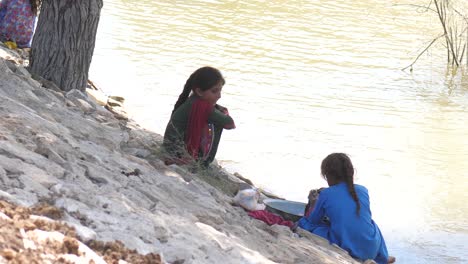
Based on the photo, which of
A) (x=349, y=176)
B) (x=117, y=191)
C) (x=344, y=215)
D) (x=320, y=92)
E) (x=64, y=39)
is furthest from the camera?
(x=320, y=92)

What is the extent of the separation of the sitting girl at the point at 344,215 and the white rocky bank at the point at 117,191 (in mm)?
154

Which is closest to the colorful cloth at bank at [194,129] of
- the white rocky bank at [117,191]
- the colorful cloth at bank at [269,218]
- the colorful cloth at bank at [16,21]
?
the white rocky bank at [117,191]

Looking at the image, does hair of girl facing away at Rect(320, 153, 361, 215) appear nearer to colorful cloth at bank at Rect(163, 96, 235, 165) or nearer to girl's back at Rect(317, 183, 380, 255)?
girl's back at Rect(317, 183, 380, 255)

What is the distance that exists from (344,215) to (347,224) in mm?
66

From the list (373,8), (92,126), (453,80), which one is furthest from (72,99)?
(373,8)

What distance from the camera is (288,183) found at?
913 cm

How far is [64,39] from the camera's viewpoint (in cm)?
768

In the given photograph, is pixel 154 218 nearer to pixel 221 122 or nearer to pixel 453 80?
pixel 221 122

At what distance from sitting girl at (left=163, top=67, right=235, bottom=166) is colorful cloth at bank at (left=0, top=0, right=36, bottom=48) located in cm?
332

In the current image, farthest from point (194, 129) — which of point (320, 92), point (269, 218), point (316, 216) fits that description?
point (320, 92)

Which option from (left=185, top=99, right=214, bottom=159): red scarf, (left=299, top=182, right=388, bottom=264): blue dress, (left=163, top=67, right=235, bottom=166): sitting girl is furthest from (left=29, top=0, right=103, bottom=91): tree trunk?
(left=299, top=182, right=388, bottom=264): blue dress

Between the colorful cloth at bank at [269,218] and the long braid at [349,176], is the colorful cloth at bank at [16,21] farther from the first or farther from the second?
the long braid at [349,176]

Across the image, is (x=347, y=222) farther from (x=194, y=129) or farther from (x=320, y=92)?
(x=320, y=92)

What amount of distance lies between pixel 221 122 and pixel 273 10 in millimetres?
14653
